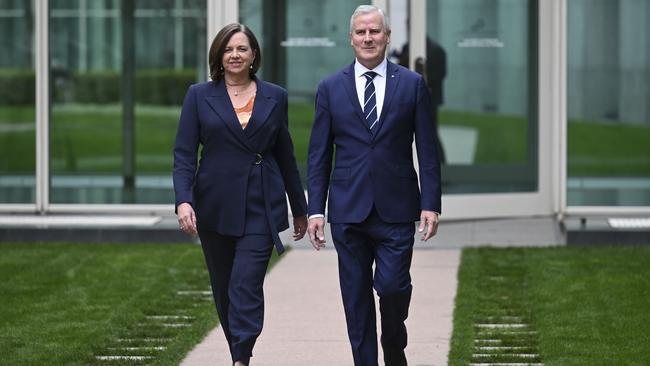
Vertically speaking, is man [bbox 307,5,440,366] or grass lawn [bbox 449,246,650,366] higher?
man [bbox 307,5,440,366]

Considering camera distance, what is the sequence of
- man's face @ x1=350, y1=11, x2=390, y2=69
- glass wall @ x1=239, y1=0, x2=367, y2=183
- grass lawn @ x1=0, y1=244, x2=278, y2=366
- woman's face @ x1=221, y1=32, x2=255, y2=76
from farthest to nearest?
glass wall @ x1=239, y1=0, x2=367, y2=183 < grass lawn @ x1=0, y1=244, x2=278, y2=366 < woman's face @ x1=221, y1=32, x2=255, y2=76 < man's face @ x1=350, y1=11, x2=390, y2=69

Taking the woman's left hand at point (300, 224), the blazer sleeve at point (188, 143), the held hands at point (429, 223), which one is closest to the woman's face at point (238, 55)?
the blazer sleeve at point (188, 143)

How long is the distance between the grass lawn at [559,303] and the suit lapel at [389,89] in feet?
4.95

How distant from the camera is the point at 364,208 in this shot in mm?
7137

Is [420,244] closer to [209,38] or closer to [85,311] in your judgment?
[209,38]

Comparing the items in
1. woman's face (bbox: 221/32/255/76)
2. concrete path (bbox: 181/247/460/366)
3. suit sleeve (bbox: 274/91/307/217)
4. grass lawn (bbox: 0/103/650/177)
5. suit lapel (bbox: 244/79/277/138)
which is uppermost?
woman's face (bbox: 221/32/255/76)

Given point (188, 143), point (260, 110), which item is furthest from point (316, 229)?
point (188, 143)

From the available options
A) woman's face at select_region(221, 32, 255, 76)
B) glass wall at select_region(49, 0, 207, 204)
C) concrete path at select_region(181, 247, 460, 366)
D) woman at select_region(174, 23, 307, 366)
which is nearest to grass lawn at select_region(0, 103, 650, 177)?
glass wall at select_region(49, 0, 207, 204)

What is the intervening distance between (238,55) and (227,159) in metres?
0.47

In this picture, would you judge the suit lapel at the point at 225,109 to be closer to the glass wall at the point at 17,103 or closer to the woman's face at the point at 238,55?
the woman's face at the point at 238,55

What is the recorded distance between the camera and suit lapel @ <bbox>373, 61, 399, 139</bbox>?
7.14m

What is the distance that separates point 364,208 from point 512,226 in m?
6.89

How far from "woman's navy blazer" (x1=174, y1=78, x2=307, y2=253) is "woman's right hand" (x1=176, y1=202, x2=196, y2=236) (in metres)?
0.09

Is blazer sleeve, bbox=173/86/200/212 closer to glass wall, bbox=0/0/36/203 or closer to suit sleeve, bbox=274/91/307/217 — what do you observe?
suit sleeve, bbox=274/91/307/217
